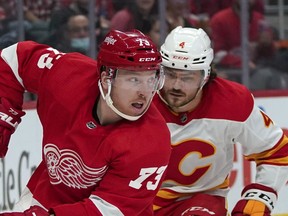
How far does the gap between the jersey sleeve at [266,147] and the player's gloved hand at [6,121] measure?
0.98 m

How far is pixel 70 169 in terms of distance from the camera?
11.6 ft

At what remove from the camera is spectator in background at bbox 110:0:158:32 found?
6.20m

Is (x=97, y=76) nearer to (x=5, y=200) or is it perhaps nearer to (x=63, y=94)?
(x=63, y=94)

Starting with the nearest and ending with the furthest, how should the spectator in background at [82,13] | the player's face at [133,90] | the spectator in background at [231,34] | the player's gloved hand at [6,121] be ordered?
1. the player's face at [133,90]
2. the player's gloved hand at [6,121]
3. the spectator in background at [82,13]
4. the spectator in background at [231,34]

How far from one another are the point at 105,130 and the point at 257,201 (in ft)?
3.23

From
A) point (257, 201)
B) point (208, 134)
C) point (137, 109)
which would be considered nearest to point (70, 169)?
point (137, 109)

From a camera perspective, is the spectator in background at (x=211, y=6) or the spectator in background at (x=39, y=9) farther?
the spectator in background at (x=211, y=6)

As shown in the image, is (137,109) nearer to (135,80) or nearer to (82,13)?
(135,80)

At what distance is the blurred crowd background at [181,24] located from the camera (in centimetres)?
591

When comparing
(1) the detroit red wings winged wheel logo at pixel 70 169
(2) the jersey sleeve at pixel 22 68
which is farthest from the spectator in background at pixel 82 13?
(1) the detroit red wings winged wheel logo at pixel 70 169

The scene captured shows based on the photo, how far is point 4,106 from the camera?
3703 mm

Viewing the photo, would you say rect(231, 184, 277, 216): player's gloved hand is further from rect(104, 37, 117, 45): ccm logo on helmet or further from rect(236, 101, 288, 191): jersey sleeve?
rect(104, 37, 117, 45): ccm logo on helmet

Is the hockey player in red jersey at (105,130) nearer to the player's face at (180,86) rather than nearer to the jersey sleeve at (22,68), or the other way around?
the jersey sleeve at (22,68)

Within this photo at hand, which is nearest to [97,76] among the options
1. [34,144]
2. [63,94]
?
[63,94]
